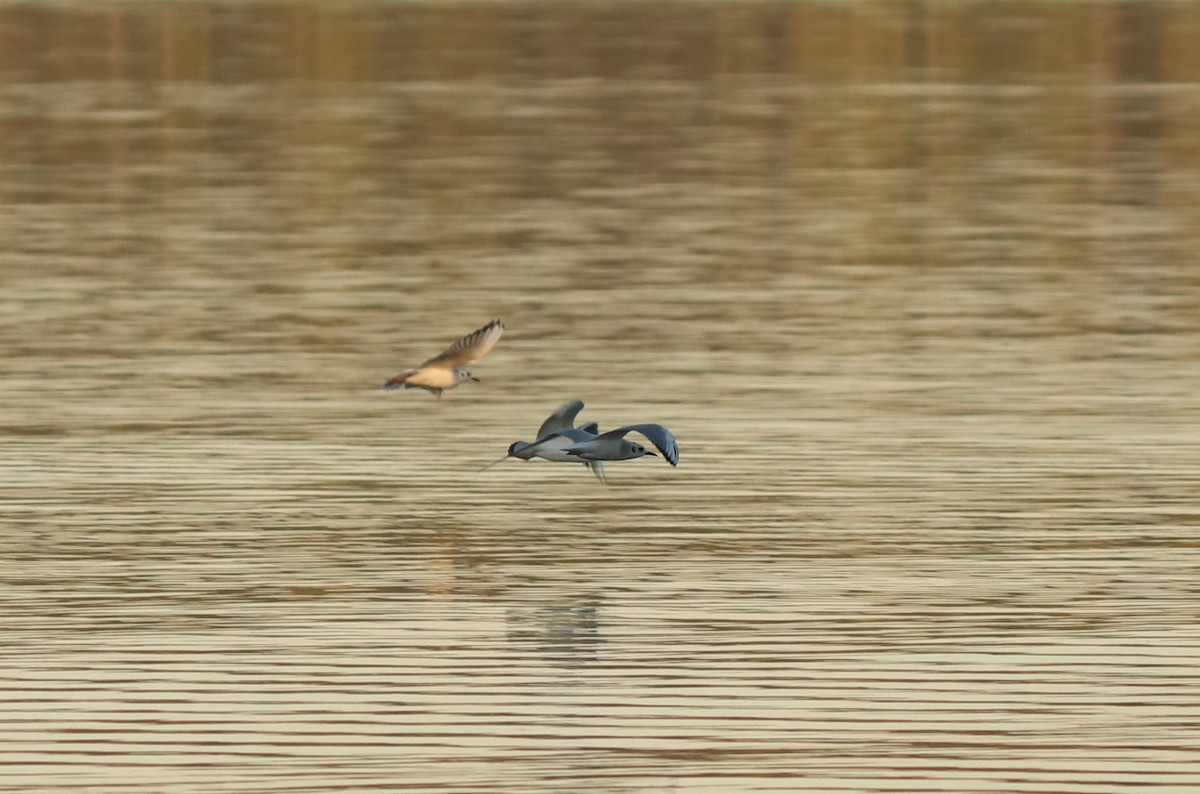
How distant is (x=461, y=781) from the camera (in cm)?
1241

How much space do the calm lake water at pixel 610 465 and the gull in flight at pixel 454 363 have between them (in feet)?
3.05

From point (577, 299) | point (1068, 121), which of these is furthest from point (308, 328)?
point (1068, 121)

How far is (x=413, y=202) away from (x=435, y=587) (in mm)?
22681

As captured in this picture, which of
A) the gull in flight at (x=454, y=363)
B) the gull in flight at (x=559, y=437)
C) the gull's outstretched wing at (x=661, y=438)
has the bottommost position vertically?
the gull in flight at (x=559, y=437)

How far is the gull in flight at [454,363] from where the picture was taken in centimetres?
1752

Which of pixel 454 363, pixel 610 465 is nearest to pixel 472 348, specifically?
pixel 454 363

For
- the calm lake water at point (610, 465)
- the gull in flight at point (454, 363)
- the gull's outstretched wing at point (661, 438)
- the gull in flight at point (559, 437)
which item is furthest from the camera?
the gull in flight at point (454, 363)

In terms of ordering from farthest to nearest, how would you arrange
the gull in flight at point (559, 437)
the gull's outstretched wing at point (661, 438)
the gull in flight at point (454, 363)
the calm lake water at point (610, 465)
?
the gull in flight at point (454, 363), the gull in flight at point (559, 437), the gull's outstretched wing at point (661, 438), the calm lake water at point (610, 465)

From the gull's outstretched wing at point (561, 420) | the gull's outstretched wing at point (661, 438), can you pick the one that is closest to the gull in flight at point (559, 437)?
the gull's outstretched wing at point (561, 420)

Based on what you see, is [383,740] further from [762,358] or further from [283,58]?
[283,58]

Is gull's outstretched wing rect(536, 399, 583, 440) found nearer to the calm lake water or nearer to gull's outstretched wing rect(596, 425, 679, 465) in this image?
the calm lake water

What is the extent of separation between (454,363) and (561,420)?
114cm

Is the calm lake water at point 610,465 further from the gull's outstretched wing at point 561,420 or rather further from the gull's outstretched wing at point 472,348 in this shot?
the gull's outstretched wing at point 472,348

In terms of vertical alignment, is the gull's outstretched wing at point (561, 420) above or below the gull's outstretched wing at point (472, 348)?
below
